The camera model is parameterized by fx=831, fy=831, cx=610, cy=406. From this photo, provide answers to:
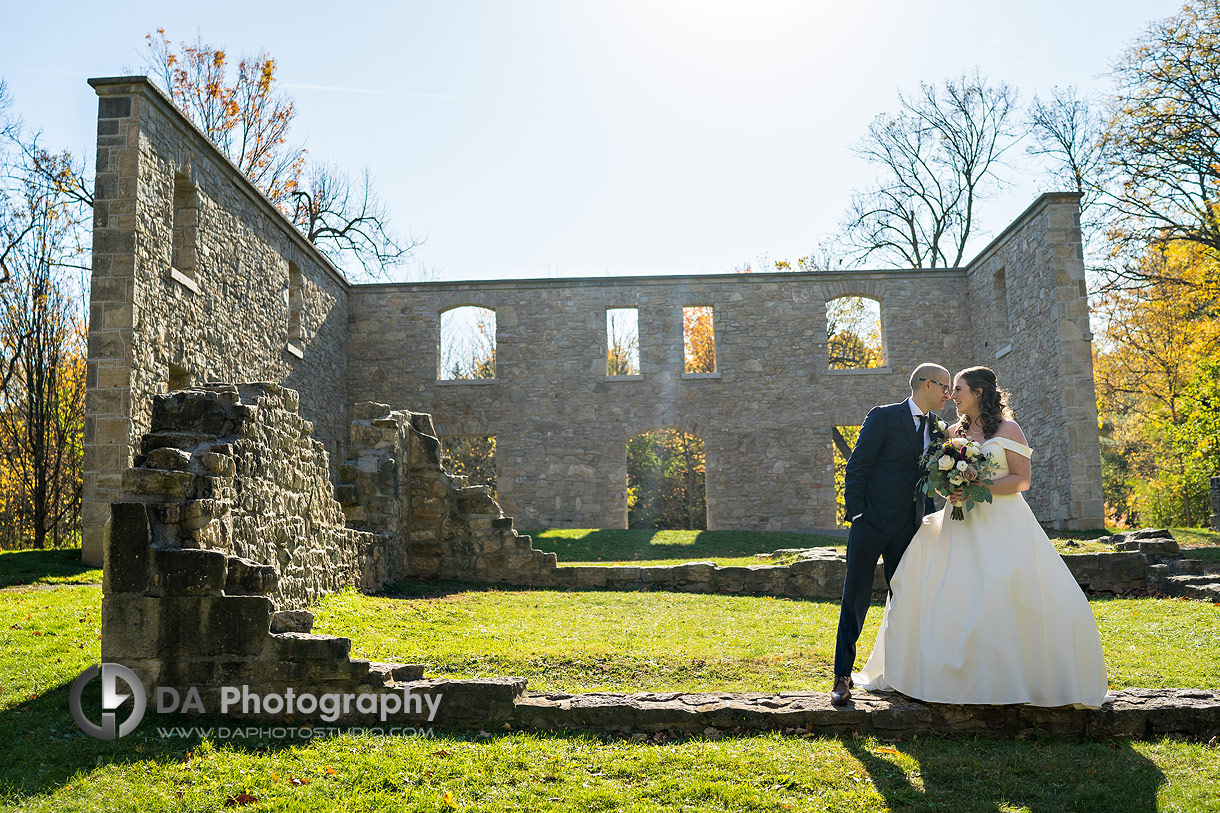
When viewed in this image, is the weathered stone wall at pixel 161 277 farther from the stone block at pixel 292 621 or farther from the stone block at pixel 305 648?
the stone block at pixel 305 648

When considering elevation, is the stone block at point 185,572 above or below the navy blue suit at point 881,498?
below

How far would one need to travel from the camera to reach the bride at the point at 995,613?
4.38m

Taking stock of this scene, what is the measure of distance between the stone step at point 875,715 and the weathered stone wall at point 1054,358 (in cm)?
1213

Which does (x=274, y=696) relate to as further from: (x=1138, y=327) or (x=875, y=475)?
(x=1138, y=327)

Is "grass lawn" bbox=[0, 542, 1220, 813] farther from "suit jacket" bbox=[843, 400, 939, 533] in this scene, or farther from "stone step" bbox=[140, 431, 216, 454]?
"stone step" bbox=[140, 431, 216, 454]

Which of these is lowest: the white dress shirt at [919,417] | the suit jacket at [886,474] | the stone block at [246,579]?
the stone block at [246,579]

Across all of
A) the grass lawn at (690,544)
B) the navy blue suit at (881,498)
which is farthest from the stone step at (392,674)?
the grass lawn at (690,544)

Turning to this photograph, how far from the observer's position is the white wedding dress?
14.3 ft

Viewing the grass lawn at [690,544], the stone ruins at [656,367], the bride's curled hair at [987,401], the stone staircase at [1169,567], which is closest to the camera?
the bride's curled hair at [987,401]

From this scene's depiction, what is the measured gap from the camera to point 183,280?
12875 mm

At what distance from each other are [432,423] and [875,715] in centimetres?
1308

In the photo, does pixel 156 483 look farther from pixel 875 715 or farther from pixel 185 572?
pixel 875 715

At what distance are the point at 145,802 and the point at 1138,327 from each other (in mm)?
28081

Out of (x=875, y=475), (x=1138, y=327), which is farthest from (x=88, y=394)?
(x=1138, y=327)
